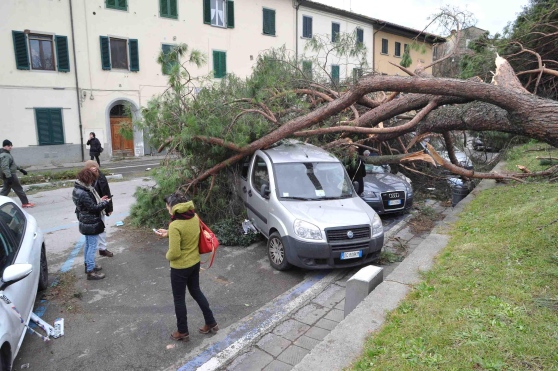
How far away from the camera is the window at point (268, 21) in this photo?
24.8m

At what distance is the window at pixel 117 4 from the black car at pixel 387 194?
16891 millimetres

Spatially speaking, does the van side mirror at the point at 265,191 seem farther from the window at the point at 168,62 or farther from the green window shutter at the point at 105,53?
the green window shutter at the point at 105,53

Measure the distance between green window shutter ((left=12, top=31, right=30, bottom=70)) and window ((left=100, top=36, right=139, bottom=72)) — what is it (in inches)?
132

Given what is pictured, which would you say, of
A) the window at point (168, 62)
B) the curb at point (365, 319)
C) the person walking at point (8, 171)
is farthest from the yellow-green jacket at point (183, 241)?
the person walking at point (8, 171)

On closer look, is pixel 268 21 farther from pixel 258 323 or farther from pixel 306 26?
pixel 258 323

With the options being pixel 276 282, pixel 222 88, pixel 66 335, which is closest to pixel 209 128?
pixel 222 88

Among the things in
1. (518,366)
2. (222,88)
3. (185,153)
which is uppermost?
(222,88)

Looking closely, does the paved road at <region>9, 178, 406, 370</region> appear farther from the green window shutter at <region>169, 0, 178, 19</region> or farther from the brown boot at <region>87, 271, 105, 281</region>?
the green window shutter at <region>169, 0, 178, 19</region>

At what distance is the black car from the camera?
368 inches

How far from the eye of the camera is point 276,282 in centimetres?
602

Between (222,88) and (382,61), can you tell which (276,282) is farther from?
(382,61)

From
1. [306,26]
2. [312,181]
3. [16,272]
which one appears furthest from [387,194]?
[306,26]

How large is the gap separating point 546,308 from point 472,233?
291 centimetres

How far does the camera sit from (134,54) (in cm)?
2073
